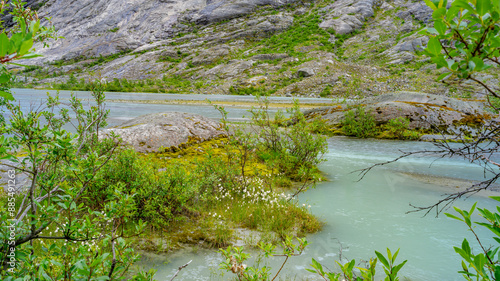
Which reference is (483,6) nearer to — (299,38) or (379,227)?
(379,227)

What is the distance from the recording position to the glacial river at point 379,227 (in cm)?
392

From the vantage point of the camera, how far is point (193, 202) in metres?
5.43

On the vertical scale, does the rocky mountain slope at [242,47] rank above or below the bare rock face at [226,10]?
below

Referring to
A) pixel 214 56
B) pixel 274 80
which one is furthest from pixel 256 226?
pixel 214 56

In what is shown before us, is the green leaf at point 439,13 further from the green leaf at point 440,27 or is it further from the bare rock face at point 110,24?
the bare rock face at point 110,24

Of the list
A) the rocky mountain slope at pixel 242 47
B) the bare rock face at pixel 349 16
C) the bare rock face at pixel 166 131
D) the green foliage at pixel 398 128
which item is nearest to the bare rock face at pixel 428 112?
the green foliage at pixel 398 128

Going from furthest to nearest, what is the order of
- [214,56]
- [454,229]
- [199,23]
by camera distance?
[199,23] < [214,56] < [454,229]

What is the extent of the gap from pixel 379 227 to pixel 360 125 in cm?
1099

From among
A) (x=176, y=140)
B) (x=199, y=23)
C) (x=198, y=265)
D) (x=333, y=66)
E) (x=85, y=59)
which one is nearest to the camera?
(x=198, y=265)

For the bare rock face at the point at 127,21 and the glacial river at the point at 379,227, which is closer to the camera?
the glacial river at the point at 379,227

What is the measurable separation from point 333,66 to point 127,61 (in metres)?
63.9

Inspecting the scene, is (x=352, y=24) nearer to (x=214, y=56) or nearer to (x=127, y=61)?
(x=214, y=56)

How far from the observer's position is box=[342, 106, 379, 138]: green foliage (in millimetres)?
15039

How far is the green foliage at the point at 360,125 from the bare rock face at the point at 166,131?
808cm
